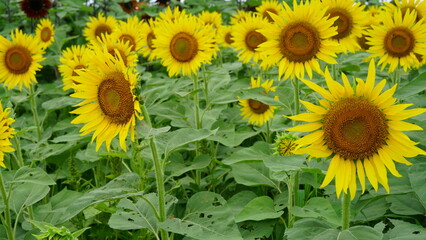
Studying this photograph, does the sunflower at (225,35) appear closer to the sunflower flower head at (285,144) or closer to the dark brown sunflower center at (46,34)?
the dark brown sunflower center at (46,34)

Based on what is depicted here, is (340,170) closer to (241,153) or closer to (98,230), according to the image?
(241,153)

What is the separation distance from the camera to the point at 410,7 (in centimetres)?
364

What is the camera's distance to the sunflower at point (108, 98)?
203cm

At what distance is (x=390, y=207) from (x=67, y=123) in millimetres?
2713

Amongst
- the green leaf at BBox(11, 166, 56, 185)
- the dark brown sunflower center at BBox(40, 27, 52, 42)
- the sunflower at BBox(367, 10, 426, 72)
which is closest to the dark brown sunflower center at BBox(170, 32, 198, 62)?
the sunflower at BBox(367, 10, 426, 72)

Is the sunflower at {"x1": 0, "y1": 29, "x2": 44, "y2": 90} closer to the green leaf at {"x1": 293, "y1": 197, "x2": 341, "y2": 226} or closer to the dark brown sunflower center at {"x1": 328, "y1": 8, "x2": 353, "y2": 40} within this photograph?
the dark brown sunflower center at {"x1": 328, "y1": 8, "x2": 353, "y2": 40}

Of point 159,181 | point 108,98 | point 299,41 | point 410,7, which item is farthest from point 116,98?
point 410,7

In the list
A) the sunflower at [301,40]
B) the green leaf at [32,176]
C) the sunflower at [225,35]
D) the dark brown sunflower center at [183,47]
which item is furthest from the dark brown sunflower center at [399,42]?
the green leaf at [32,176]

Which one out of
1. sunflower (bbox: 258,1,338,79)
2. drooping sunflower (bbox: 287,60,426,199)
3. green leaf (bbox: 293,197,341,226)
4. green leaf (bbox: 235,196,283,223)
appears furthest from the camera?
sunflower (bbox: 258,1,338,79)

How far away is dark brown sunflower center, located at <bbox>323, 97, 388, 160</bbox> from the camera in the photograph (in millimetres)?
1723

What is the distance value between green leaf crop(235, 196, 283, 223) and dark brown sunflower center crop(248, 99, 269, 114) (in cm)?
140

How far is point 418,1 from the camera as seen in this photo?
11.9ft

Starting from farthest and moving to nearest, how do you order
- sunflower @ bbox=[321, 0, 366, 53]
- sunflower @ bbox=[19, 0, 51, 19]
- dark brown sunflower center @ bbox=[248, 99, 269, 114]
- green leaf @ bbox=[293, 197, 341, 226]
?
sunflower @ bbox=[19, 0, 51, 19] → dark brown sunflower center @ bbox=[248, 99, 269, 114] → sunflower @ bbox=[321, 0, 366, 53] → green leaf @ bbox=[293, 197, 341, 226]

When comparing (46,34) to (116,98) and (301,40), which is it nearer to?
(301,40)
